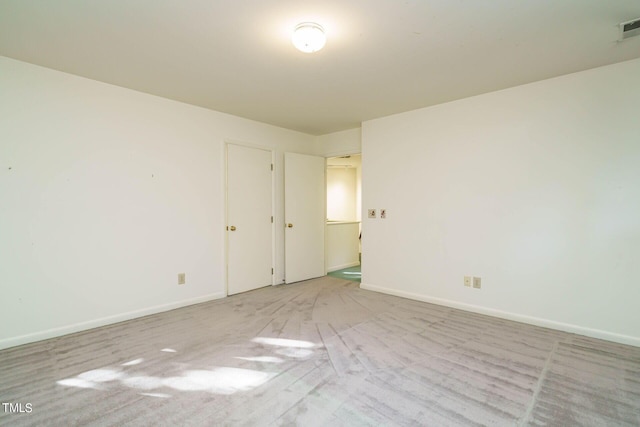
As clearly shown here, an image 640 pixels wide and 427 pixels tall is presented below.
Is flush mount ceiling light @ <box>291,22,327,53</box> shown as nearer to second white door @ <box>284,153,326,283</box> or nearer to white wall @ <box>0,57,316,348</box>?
white wall @ <box>0,57,316,348</box>

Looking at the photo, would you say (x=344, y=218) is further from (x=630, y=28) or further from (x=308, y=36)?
(x=630, y=28)

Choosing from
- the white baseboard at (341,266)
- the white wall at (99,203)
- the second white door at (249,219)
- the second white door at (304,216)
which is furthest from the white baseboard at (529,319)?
the white wall at (99,203)

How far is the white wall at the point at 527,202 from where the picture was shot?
267 centimetres

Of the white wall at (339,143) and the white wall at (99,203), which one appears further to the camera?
the white wall at (339,143)

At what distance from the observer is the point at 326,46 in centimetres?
232

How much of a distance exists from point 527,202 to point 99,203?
4366mm

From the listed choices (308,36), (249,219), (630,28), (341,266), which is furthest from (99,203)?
(630,28)

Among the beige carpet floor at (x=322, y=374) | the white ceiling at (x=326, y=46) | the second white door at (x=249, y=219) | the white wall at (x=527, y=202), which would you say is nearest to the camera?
the beige carpet floor at (x=322, y=374)

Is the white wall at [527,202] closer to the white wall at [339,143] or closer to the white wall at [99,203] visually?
the white wall at [339,143]

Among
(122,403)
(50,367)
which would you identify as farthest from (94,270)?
(122,403)

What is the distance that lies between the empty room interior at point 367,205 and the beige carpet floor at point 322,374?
2 centimetres

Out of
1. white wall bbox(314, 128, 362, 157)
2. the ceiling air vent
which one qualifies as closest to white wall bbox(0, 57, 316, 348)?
white wall bbox(314, 128, 362, 157)

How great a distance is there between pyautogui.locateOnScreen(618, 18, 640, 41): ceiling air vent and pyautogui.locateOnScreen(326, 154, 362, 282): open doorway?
3.29m

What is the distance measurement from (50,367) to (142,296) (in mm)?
1090
